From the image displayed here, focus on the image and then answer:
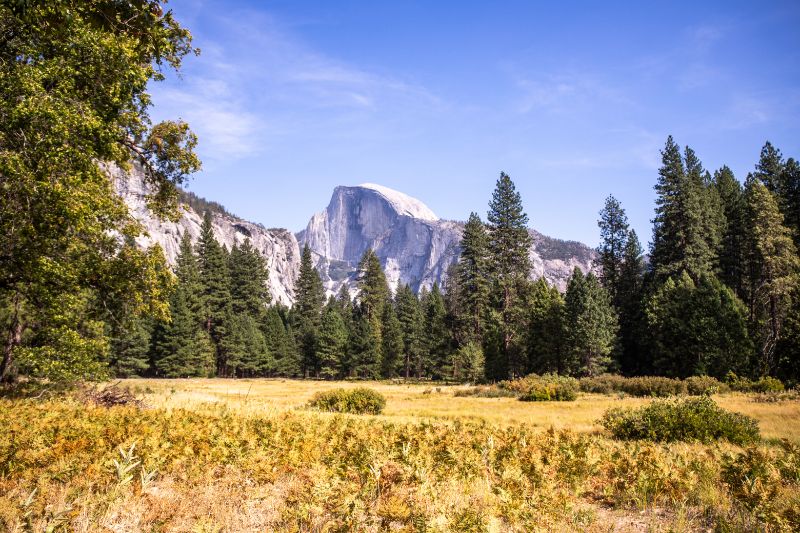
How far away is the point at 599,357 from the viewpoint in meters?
43.2

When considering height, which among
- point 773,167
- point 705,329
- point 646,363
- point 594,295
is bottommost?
point 646,363

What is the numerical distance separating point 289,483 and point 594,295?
43.1 meters

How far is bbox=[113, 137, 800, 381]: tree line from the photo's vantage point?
1539 inches

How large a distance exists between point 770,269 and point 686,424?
35.8 m

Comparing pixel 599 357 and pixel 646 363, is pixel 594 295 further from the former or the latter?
pixel 646 363

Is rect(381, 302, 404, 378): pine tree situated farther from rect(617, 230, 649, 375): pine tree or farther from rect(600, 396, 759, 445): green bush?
rect(600, 396, 759, 445): green bush

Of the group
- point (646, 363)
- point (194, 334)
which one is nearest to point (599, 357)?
point (646, 363)

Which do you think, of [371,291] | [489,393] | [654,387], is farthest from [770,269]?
[371,291]

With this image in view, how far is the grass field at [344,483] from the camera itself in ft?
15.1

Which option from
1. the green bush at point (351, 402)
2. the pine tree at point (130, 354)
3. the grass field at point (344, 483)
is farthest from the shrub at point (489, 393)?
the pine tree at point (130, 354)

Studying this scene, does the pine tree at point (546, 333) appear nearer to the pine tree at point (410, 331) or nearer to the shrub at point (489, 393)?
the shrub at point (489, 393)

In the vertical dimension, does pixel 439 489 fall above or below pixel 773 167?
below

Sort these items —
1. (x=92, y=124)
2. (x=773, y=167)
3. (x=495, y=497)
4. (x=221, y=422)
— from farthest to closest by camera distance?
1. (x=773, y=167)
2. (x=221, y=422)
3. (x=92, y=124)
4. (x=495, y=497)

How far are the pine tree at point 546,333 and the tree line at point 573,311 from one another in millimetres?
Answer: 142
